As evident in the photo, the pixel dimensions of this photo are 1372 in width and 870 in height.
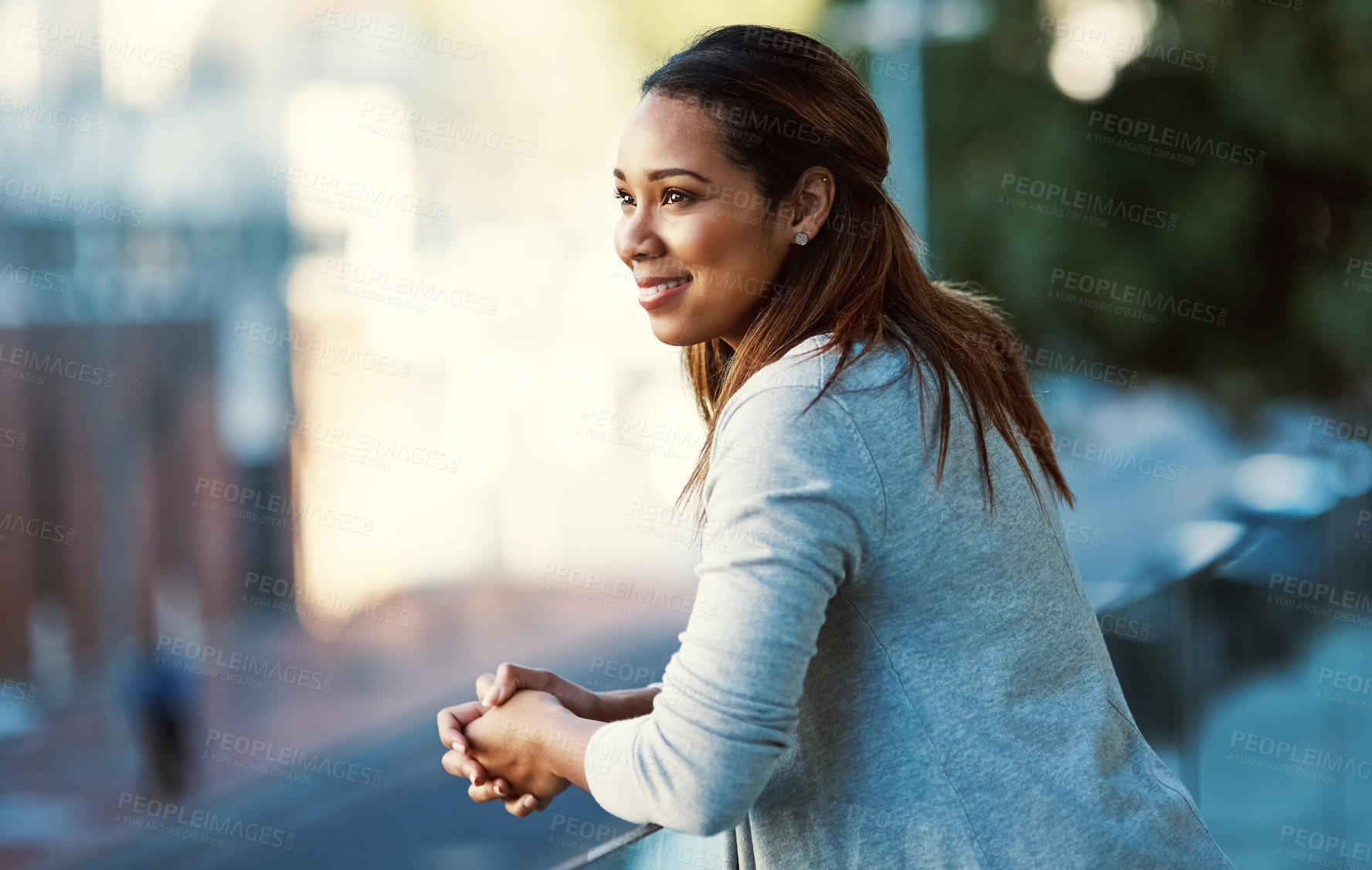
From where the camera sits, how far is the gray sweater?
1.08 meters

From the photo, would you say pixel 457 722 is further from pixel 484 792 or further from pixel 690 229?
pixel 690 229

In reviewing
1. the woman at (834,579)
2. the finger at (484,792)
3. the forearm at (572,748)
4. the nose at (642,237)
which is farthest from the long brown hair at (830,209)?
the finger at (484,792)

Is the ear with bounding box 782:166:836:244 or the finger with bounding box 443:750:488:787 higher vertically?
the ear with bounding box 782:166:836:244

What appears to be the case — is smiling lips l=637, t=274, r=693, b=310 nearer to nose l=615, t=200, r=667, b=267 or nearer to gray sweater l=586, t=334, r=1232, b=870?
nose l=615, t=200, r=667, b=267

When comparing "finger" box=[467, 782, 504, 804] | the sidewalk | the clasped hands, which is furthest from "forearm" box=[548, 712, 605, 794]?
the sidewalk

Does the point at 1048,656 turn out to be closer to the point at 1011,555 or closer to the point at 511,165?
the point at 1011,555

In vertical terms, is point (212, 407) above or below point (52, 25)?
below

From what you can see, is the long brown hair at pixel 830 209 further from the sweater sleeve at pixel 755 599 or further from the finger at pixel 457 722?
A: the finger at pixel 457 722

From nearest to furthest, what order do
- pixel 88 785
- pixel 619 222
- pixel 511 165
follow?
pixel 619 222
pixel 88 785
pixel 511 165

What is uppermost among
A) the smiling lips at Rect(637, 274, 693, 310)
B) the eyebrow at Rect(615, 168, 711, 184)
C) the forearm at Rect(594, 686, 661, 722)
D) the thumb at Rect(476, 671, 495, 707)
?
the eyebrow at Rect(615, 168, 711, 184)

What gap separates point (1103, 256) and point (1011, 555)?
9461 mm

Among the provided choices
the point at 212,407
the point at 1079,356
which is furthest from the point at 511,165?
the point at 1079,356

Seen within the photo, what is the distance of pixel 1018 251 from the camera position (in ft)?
34.6

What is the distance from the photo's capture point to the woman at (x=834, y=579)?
1.09m
